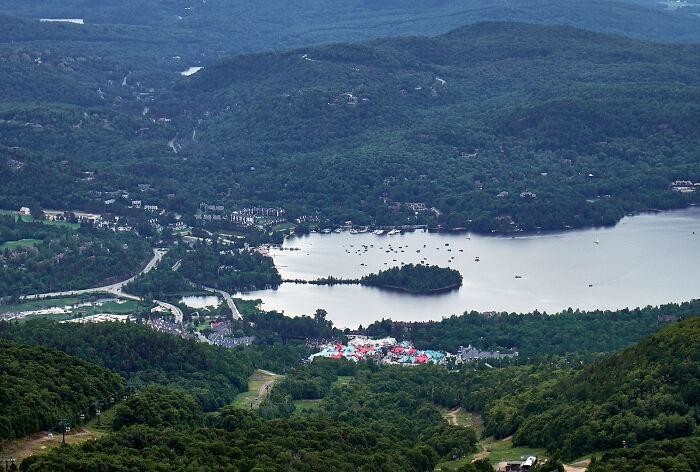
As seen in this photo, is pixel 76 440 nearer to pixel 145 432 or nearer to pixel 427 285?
pixel 145 432

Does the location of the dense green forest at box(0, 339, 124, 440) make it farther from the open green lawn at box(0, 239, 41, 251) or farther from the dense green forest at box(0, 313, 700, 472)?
the open green lawn at box(0, 239, 41, 251)

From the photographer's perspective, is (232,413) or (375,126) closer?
(232,413)

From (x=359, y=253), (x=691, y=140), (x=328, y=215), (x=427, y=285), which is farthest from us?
(x=691, y=140)

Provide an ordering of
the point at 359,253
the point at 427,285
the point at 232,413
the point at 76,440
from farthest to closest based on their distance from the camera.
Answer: the point at 359,253, the point at 427,285, the point at 232,413, the point at 76,440

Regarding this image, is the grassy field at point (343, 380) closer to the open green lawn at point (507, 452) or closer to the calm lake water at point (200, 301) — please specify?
the open green lawn at point (507, 452)

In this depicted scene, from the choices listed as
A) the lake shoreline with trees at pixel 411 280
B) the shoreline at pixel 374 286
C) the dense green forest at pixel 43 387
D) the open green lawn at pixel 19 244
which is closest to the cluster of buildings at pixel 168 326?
the shoreline at pixel 374 286

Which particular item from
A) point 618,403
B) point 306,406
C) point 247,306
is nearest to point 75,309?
point 247,306

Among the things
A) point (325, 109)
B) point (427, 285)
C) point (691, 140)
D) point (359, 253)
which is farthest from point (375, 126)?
point (427, 285)

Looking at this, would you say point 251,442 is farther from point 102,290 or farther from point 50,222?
point 50,222
